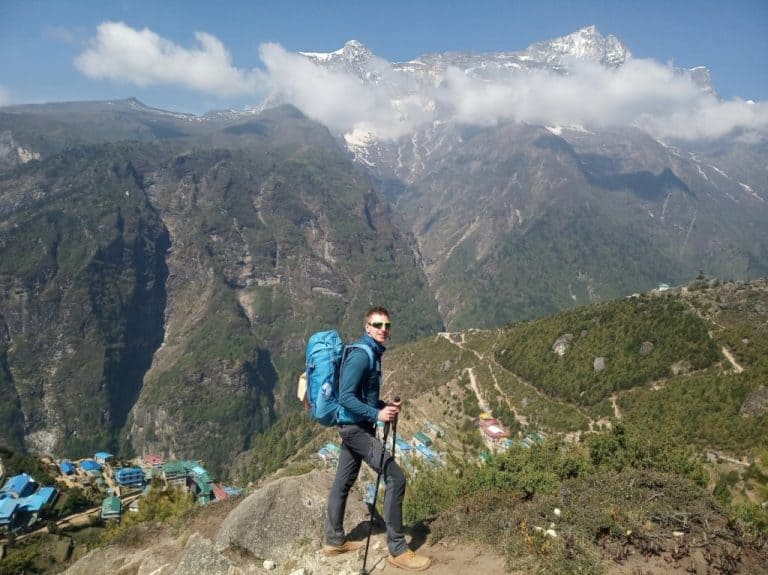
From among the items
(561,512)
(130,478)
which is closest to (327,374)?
(561,512)

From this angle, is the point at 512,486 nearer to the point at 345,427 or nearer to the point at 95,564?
the point at 345,427

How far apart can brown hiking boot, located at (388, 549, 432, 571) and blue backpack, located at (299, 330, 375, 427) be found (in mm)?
2901

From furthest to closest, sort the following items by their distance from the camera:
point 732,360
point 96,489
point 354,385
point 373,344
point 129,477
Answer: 1. point 129,477
2. point 96,489
3. point 732,360
4. point 373,344
5. point 354,385

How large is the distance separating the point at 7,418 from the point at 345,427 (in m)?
244

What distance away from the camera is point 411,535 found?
10.6m

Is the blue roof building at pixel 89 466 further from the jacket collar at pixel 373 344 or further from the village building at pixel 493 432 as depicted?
the jacket collar at pixel 373 344

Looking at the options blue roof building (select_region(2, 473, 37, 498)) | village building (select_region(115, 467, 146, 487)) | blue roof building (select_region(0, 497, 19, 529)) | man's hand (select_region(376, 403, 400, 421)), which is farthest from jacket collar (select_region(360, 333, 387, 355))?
village building (select_region(115, 467, 146, 487))

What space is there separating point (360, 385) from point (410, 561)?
351 centimetres

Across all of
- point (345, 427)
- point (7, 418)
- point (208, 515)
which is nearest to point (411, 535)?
point (345, 427)

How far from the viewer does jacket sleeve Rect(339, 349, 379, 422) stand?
818 centimetres

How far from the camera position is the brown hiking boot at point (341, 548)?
32.2 feet

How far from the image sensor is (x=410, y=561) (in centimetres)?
870

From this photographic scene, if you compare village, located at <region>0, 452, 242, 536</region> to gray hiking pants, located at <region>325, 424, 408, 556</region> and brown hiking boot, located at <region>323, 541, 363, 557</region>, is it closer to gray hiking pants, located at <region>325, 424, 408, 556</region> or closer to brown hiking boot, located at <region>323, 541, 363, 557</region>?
brown hiking boot, located at <region>323, 541, 363, 557</region>

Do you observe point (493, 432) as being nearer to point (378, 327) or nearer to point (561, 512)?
point (561, 512)
